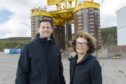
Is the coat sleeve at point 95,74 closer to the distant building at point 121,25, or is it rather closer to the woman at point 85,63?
the woman at point 85,63

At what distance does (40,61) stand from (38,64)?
4 cm

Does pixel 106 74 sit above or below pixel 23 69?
below

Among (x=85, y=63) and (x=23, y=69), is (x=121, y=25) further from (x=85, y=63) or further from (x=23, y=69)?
(x=85, y=63)

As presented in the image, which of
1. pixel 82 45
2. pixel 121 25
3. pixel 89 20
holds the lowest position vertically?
pixel 82 45

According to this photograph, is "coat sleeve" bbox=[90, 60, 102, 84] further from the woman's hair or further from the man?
the man

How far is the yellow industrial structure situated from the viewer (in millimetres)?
65375

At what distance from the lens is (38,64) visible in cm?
404

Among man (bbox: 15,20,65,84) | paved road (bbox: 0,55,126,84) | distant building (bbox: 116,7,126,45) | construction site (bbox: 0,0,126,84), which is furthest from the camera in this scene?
distant building (bbox: 116,7,126,45)

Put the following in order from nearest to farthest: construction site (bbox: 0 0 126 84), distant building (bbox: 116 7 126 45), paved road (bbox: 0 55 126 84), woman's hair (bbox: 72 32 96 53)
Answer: woman's hair (bbox: 72 32 96 53) < paved road (bbox: 0 55 126 84) < construction site (bbox: 0 0 126 84) < distant building (bbox: 116 7 126 45)

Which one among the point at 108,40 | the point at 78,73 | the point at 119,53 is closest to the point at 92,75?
the point at 78,73

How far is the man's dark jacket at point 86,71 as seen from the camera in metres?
3.66

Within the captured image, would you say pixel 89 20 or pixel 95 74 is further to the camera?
pixel 89 20

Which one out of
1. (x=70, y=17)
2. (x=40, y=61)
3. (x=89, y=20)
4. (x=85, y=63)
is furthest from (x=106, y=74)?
(x=70, y=17)

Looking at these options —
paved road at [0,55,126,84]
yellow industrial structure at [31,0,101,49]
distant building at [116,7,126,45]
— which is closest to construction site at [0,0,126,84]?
yellow industrial structure at [31,0,101,49]
